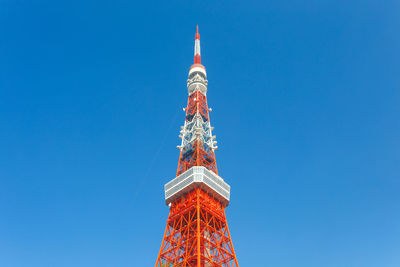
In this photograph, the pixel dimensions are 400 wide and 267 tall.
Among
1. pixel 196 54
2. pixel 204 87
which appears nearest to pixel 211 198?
pixel 204 87

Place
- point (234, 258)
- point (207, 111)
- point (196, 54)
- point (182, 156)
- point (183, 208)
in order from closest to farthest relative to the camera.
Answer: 1. point (234, 258)
2. point (183, 208)
3. point (182, 156)
4. point (207, 111)
5. point (196, 54)

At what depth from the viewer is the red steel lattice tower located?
54.4 m

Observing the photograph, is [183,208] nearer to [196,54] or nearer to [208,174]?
[208,174]

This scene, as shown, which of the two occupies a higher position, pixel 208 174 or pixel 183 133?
pixel 183 133

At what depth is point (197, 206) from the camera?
5709cm

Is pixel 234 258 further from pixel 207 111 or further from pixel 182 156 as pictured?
pixel 207 111

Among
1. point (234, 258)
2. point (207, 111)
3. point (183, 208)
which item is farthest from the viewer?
point (207, 111)

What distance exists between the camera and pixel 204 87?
253ft

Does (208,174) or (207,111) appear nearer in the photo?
(208,174)

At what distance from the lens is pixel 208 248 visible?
5509 cm

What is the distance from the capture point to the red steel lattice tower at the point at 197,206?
179 feet

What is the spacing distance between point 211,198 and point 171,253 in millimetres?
9407

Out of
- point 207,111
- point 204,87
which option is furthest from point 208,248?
point 204,87

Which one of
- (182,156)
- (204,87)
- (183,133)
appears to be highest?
(204,87)
